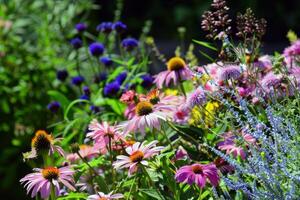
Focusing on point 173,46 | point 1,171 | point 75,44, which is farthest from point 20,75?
point 173,46

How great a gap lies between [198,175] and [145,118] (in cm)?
22

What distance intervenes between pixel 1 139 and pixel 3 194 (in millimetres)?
244

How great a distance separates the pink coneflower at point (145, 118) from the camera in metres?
1.54

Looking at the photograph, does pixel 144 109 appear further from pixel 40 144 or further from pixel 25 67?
pixel 25 67

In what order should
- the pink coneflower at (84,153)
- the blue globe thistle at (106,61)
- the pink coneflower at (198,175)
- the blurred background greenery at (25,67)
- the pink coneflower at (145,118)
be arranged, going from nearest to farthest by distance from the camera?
1. the pink coneflower at (198,175)
2. the pink coneflower at (145,118)
3. the pink coneflower at (84,153)
4. the blue globe thistle at (106,61)
5. the blurred background greenery at (25,67)

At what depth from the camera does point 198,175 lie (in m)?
1.41

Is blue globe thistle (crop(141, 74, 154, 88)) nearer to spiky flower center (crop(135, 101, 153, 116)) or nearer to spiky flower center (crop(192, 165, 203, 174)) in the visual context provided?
spiky flower center (crop(135, 101, 153, 116))

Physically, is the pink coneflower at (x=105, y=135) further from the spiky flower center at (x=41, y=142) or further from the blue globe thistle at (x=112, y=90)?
the blue globe thistle at (x=112, y=90)

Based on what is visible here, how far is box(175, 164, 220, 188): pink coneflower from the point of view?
140 cm

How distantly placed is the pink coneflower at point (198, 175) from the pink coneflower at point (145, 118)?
5.8 inches

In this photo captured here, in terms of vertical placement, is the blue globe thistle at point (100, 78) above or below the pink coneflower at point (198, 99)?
below

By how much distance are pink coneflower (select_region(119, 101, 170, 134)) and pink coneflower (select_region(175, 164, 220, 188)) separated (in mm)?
148

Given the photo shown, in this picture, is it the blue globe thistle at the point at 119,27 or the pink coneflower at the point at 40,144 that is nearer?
the pink coneflower at the point at 40,144

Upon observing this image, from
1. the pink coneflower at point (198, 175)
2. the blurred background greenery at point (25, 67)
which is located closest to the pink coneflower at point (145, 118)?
the pink coneflower at point (198, 175)
